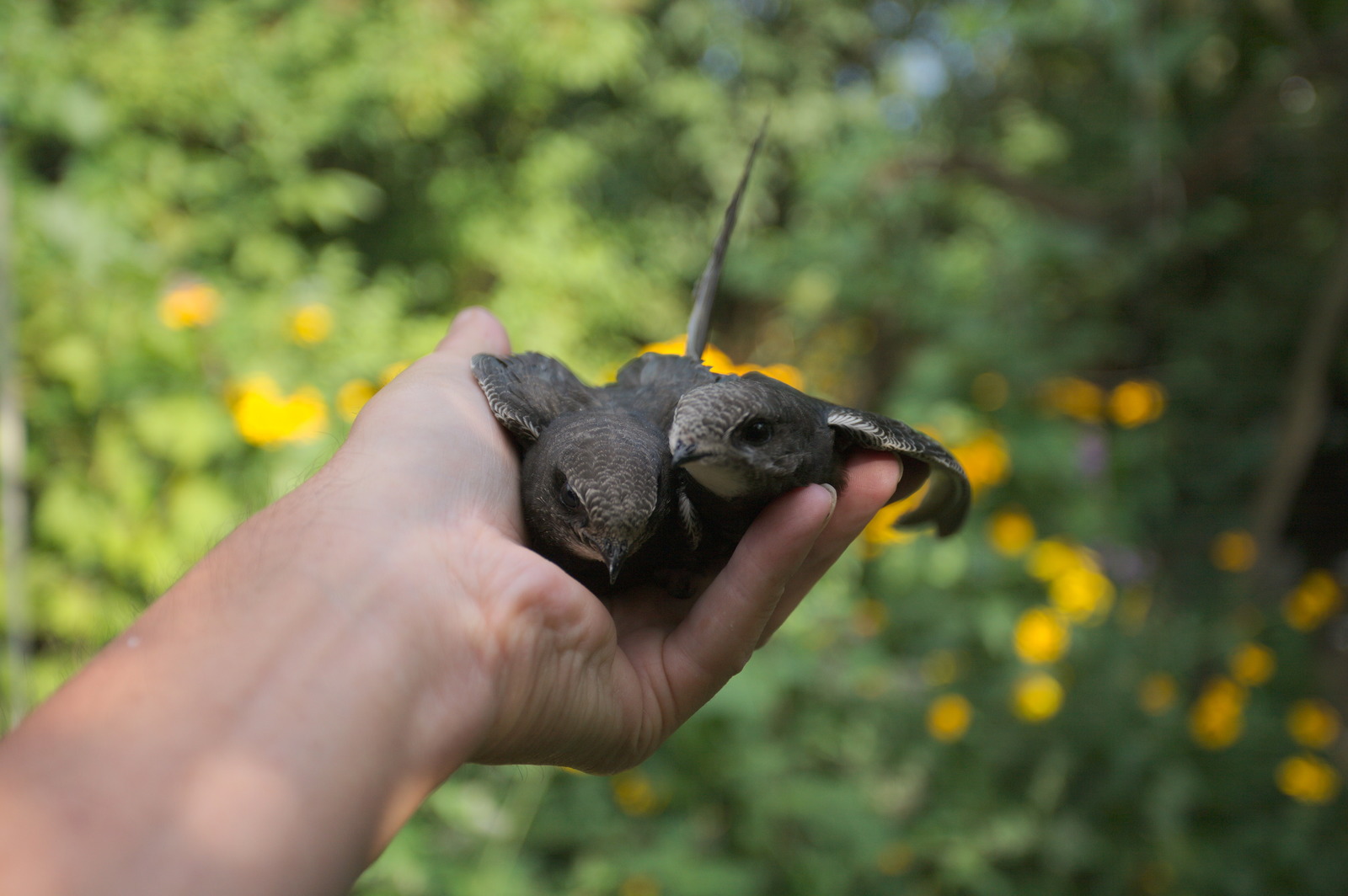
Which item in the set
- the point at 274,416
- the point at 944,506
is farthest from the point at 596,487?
the point at 274,416

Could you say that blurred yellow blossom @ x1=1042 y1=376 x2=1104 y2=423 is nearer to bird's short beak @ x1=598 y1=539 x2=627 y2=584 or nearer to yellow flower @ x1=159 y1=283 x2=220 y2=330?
bird's short beak @ x1=598 y1=539 x2=627 y2=584

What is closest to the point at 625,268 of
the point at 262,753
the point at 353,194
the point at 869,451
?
the point at 353,194

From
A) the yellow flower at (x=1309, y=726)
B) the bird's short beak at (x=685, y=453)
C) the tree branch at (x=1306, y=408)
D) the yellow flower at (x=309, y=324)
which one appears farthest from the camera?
the tree branch at (x=1306, y=408)

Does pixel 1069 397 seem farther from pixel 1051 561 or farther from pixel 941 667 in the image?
pixel 941 667

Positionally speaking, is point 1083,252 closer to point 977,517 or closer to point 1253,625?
point 977,517

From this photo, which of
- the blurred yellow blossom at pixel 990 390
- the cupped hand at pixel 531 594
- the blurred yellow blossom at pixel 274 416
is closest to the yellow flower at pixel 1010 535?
the blurred yellow blossom at pixel 990 390

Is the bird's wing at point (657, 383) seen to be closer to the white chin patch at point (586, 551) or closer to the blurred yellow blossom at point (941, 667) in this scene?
the white chin patch at point (586, 551)
